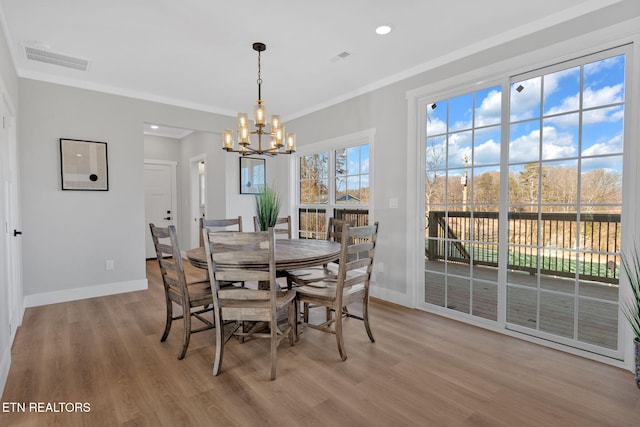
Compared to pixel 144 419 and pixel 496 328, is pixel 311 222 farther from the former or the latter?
pixel 144 419

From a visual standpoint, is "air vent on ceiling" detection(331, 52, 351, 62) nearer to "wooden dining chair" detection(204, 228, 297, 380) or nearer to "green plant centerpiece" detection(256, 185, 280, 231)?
"wooden dining chair" detection(204, 228, 297, 380)

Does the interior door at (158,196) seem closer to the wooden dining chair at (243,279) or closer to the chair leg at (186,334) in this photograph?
the chair leg at (186,334)

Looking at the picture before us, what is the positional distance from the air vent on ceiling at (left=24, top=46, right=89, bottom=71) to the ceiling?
0.07 metres

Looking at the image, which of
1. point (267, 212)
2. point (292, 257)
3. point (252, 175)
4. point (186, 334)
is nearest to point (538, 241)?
point (292, 257)

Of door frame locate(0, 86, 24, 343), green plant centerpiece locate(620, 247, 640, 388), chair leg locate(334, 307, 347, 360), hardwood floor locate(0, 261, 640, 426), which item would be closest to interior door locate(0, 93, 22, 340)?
door frame locate(0, 86, 24, 343)

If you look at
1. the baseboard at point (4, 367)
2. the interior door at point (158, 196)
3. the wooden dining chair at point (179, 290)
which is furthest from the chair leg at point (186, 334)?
the interior door at point (158, 196)

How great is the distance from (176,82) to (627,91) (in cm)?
419

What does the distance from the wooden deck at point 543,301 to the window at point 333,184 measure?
135 cm

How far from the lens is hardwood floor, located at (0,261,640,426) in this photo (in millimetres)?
1742

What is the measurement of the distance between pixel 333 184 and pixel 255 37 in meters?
2.25

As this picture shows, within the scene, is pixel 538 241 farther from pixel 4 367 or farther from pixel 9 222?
pixel 9 222

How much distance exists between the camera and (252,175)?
553cm

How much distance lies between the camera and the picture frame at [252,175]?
17.9ft

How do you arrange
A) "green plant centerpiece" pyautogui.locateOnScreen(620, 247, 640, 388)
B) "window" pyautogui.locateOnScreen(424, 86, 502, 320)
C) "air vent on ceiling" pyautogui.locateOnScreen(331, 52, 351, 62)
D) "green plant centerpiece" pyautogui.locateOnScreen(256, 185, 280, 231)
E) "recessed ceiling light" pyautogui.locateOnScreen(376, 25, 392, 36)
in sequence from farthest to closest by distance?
1. "green plant centerpiece" pyautogui.locateOnScreen(256, 185, 280, 231)
2. "air vent on ceiling" pyautogui.locateOnScreen(331, 52, 351, 62)
3. "window" pyautogui.locateOnScreen(424, 86, 502, 320)
4. "recessed ceiling light" pyautogui.locateOnScreen(376, 25, 392, 36)
5. "green plant centerpiece" pyautogui.locateOnScreen(620, 247, 640, 388)
